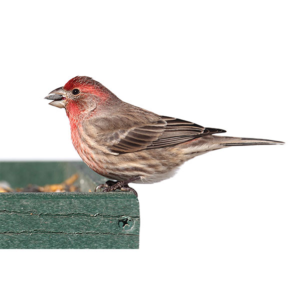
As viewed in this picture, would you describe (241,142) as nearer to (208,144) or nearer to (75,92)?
(208,144)

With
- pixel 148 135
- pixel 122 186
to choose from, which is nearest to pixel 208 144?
pixel 148 135

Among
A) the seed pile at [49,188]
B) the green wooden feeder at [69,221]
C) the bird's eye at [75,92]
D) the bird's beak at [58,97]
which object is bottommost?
the green wooden feeder at [69,221]

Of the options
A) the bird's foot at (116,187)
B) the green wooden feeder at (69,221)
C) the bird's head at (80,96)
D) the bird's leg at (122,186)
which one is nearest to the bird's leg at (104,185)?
the bird's foot at (116,187)

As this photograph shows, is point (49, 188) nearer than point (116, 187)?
No

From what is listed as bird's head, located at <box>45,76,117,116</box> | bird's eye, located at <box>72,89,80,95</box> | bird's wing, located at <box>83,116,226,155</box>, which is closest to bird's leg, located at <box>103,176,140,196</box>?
bird's wing, located at <box>83,116,226,155</box>

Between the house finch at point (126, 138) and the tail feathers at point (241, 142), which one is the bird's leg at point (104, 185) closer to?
the house finch at point (126, 138)

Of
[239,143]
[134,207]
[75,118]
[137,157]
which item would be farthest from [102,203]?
[239,143]

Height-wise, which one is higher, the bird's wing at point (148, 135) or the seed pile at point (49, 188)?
the bird's wing at point (148, 135)
